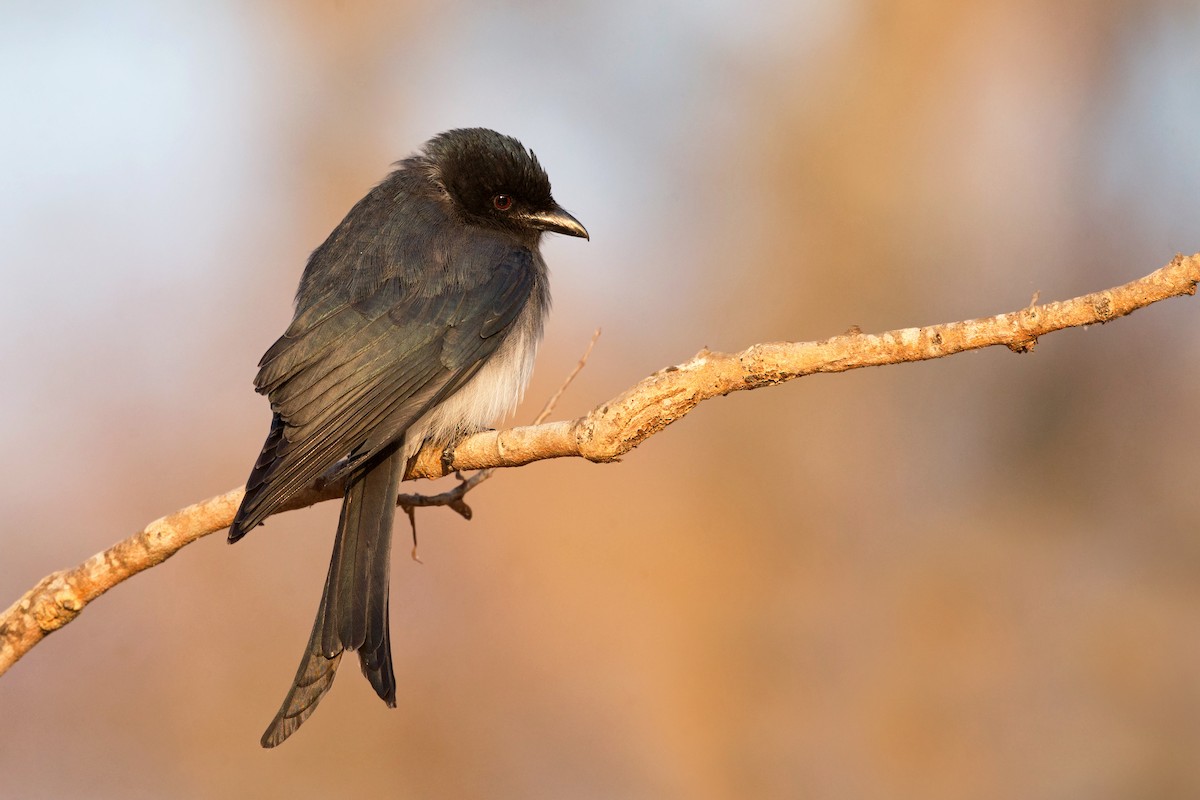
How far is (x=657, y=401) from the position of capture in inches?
135

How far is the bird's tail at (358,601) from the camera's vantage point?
382cm

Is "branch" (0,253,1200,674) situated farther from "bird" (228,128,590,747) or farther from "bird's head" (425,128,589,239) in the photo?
"bird's head" (425,128,589,239)

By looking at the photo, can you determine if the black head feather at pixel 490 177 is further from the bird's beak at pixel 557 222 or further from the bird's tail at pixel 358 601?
the bird's tail at pixel 358 601

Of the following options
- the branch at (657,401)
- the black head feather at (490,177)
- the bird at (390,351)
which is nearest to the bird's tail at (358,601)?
the bird at (390,351)

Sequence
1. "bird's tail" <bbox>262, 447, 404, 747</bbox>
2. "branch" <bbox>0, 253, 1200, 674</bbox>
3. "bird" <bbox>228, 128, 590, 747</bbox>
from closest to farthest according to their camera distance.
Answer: "branch" <bbox>0, 253, 1200, 674</bbox>
"bird's tail" <bbox>262, 447, 404, 747</bbox>
"bird" <bbox>228, 128, 590, 747</bbox>

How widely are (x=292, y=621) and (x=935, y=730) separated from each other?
5.14 m

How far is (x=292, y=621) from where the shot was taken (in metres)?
8.53

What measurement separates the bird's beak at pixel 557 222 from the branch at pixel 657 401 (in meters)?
1.46

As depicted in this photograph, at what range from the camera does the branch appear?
3.04 m

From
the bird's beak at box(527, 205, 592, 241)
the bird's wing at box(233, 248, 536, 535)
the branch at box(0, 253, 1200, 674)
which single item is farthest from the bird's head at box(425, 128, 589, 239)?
the branch at box(0, 253, 1200, 674)

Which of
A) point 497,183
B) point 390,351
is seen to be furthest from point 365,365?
A: point 497,183

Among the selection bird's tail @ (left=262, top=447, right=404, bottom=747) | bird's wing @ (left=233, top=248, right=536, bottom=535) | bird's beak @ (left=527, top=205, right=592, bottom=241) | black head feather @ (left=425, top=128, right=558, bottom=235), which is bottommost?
bird's tail @ (left=262, top=447, right=404, bottom=747)

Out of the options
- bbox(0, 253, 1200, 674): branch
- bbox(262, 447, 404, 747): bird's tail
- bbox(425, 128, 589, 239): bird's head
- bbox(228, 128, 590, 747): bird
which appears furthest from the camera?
bbox(425, 128, 589, 239): bird's head

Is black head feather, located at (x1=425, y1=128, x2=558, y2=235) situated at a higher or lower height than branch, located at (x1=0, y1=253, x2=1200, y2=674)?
higher
